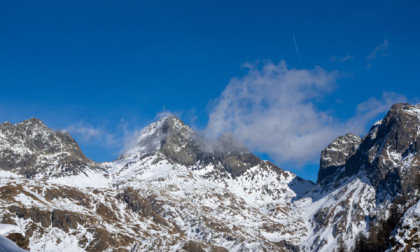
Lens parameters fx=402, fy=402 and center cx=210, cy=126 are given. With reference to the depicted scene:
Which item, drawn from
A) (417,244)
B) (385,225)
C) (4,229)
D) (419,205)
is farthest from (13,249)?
(385,225)

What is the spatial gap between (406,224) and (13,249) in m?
29.4

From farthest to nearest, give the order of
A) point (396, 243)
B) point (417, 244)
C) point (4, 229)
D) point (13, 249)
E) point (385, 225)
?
point (385, 225), point (396, 243), point (417, 244), point (4, 229), point (13, 249)

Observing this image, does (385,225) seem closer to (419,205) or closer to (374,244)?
(374,244)

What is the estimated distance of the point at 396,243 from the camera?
3189 cm

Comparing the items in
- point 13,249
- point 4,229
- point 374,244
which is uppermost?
point 374,244

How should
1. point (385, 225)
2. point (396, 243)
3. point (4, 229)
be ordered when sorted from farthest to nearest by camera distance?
point (385, 225)
point (396, 243)
point (4, 229)

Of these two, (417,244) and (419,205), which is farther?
(419,205)

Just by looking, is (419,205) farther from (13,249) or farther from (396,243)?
(13,249)

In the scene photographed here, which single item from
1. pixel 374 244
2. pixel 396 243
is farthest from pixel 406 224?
pixel 374 244

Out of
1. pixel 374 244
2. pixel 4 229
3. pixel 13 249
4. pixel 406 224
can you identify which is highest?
pixel 374 244

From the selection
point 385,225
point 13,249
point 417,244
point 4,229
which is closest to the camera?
point 13,249

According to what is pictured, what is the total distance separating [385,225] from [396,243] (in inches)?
1302

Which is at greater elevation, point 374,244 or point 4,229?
point 374,244

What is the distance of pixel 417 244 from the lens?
1168 inches
